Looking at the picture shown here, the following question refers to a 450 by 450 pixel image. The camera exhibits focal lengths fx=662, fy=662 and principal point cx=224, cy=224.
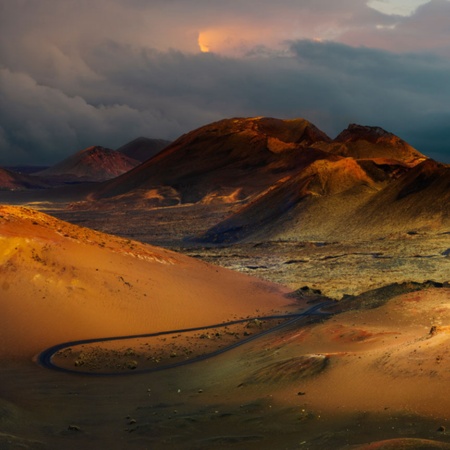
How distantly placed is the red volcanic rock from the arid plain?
43342mm

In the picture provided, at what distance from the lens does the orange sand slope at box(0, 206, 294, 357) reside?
20.6 meters

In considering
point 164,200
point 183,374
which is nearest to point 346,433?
point 183,374

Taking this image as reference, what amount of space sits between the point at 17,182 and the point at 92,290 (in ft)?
536

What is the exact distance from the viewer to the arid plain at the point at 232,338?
11.1 m

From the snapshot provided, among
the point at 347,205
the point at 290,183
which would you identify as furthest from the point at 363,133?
the point at 347,205

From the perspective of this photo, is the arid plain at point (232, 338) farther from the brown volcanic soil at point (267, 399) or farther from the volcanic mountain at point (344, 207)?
the volcanic mountain at point (344, 207)

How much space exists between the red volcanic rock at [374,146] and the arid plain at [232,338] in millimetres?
43342

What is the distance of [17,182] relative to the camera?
17750 centimetres

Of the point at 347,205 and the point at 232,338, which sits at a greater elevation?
the point at 347,205

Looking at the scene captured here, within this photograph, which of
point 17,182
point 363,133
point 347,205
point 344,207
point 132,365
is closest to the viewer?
point 132,365

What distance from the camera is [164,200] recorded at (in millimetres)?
103688

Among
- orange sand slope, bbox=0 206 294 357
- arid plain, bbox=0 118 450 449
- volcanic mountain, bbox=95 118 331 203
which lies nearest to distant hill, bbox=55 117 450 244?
volcanic mountain, bbox=95 118 331 203

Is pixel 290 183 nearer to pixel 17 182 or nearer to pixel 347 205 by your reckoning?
pixel 347 205

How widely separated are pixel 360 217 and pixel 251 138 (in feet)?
194
